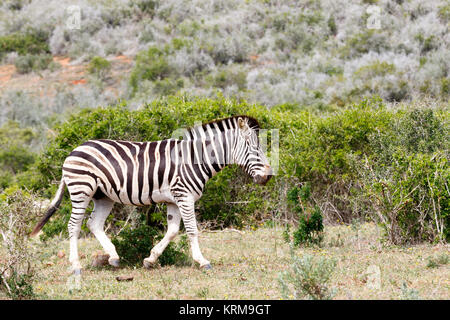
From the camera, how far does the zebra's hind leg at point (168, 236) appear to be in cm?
812

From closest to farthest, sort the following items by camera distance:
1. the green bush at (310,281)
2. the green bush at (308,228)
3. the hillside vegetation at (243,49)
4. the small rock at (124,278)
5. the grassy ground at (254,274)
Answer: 1. the green bush at (310,281)
2. the grassy ground at (254,274)
3. the small rock at (124,278)
4. the green bush at (308,228)
5. the hillside vegetation at (243,49)

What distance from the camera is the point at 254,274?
7.49 m

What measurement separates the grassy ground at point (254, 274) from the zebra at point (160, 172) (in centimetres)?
45

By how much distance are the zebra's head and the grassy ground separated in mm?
1308

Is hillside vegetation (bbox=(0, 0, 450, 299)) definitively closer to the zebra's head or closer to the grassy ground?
the grassy ground

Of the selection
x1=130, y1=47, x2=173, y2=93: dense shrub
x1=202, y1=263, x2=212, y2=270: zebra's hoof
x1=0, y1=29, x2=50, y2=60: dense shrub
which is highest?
x1=0, y1=29, x2=50, y2=60: dense shrub

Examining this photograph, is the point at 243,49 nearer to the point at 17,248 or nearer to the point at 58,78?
the point at 58,78

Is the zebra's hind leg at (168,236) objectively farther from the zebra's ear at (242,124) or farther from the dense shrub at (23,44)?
the dense shrub at (23,44)

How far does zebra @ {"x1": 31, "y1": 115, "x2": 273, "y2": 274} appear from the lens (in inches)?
319

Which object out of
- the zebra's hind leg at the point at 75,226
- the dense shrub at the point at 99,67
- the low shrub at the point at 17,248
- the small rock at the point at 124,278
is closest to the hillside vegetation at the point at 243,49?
the dense shrub at the point at 99,67

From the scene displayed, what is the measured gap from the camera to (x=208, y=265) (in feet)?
26.1

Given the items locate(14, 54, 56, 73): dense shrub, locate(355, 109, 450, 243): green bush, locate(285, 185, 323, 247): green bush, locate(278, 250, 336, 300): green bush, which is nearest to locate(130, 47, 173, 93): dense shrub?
locate(14, 54, 56, 73): dense shrub
